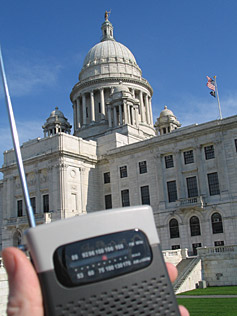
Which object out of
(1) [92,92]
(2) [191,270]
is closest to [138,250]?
(2) [191,270]

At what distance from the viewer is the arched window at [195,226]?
40.3 m

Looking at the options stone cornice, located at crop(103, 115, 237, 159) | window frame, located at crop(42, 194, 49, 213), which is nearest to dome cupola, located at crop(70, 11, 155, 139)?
stone cornice, located at crop(103, 115, 237, 159)

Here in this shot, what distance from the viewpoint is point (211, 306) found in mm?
19000

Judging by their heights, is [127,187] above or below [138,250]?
above

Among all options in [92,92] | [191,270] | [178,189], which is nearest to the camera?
[191,270]

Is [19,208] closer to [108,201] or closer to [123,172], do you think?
[108,201]

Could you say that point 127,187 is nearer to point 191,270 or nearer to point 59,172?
point 59,172

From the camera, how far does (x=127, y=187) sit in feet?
152

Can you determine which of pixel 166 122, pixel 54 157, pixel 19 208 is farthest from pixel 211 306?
pixel 166 122

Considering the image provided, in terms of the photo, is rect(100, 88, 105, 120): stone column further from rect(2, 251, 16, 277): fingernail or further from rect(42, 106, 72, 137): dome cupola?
rect(2, 251, 16, 277): fingernail

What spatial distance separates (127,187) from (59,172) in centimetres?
877

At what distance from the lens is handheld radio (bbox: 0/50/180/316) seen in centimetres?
284

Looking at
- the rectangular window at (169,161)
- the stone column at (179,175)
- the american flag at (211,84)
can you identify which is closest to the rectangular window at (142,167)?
the rectangular window at (169,161)

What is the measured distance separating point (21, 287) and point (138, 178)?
43016mm
